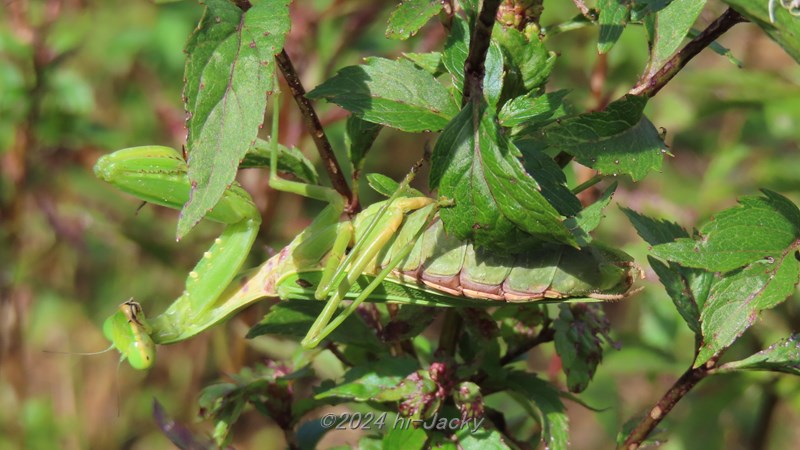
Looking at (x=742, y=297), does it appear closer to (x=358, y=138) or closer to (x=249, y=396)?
(x=358, y=138)

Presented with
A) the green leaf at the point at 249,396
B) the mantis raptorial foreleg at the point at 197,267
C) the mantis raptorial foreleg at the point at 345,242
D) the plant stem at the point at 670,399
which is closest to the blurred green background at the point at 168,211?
the green leaf at the point at 249,396

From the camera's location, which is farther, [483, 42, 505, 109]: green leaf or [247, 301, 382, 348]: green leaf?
[247, 301, 382, 348]: green leaf

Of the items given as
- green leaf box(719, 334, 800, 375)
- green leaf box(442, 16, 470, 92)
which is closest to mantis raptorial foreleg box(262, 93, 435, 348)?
green leaf box(442, 16, 470, 92)

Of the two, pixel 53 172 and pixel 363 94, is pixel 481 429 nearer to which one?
pixel 363 94

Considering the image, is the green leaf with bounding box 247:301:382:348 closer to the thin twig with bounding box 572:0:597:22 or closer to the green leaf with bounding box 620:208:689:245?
the green leaf with bounding box 620:208:689:245

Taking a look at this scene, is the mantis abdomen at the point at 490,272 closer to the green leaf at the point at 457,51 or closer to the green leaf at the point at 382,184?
the green leaf at the point at 382,184
